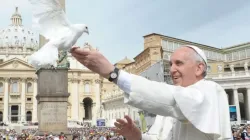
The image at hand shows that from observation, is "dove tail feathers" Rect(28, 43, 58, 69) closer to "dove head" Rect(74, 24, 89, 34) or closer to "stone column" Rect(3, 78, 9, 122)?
"dove head" Rect(74, 24, 89, 34)

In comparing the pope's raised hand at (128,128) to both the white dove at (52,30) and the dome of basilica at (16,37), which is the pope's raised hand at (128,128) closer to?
the white dove at (52,30)

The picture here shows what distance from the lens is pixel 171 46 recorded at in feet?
194

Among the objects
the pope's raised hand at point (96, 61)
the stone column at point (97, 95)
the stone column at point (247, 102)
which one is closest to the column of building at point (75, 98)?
the stone column at point (97, 95)

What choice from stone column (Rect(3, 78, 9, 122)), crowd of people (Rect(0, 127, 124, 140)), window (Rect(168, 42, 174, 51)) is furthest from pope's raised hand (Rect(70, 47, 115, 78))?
stone column (Rect(3, 78, 9, 122))

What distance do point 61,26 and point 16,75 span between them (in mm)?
88993

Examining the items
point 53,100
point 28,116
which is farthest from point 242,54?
point 28,116

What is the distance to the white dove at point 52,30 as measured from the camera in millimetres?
2131

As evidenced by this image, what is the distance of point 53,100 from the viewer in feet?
64.1

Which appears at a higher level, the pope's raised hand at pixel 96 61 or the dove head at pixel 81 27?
the dove head at pixel 81 27

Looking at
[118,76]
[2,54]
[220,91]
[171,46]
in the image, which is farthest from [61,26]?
[2,54]

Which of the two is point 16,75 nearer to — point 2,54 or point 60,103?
point 2,54

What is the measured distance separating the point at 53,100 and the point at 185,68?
18.0 metres

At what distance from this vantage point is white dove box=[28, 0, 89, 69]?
2.13 meters

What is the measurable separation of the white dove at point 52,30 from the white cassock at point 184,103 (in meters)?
0.56
